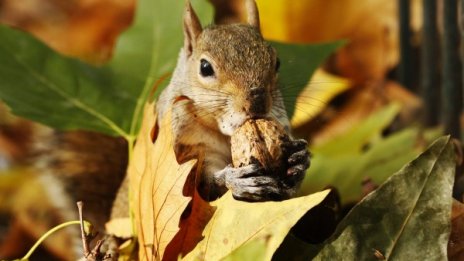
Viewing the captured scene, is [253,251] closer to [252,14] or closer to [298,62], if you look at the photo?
[252,14]

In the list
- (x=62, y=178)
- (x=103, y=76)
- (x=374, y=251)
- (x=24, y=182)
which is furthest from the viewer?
(x=24, y=182)

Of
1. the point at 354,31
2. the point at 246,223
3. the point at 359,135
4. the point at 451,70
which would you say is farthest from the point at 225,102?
the point at 354,31

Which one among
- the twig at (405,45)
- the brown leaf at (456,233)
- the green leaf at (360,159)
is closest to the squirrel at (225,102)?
the brown leaf at (456,233)

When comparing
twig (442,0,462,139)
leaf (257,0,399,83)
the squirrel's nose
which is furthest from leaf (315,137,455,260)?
leaf (257,0,399,83)

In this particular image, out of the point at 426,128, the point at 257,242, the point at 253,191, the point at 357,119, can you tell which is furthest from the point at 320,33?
the point at 257,242

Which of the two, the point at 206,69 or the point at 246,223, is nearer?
the point at 246,223

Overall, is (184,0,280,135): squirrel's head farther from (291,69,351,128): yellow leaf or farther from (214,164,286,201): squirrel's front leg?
(291,69,351,128): yellow leaf

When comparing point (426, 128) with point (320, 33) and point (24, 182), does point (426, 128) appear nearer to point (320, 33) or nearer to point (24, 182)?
point (320, 33)
